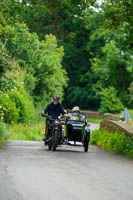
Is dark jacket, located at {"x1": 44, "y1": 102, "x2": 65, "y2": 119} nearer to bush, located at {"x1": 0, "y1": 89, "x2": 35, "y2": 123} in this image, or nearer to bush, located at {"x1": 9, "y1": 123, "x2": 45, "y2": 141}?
bush, located at {"x1": 9, "y1": 123, "x2": 45, "y2": 141}

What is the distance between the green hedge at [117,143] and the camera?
55.0 feet

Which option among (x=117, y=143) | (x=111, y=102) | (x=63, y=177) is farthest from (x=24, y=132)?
(x=111, y=102)

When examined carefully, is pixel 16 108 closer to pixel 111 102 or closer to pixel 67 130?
pixel 67 130

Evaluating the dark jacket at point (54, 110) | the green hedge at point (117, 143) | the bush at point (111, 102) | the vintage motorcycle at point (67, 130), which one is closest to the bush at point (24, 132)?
the green hedge at point (117, 143)

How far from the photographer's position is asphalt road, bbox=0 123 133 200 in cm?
857

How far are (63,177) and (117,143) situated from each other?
741 cm

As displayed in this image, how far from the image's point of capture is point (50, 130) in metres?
16.8

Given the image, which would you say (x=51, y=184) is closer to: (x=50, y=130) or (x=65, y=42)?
(x=50, y=130)

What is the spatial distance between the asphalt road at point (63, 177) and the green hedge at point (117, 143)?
2.15m

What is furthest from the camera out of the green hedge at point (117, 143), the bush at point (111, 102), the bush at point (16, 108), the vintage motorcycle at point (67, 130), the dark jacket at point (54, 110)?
the bush at point (111, 102)

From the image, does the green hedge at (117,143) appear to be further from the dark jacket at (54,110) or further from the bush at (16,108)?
the bush at (16,108)

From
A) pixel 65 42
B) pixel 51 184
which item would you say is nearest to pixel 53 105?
pixel 51 184

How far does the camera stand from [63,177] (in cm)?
1034

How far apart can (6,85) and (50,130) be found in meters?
6.13
